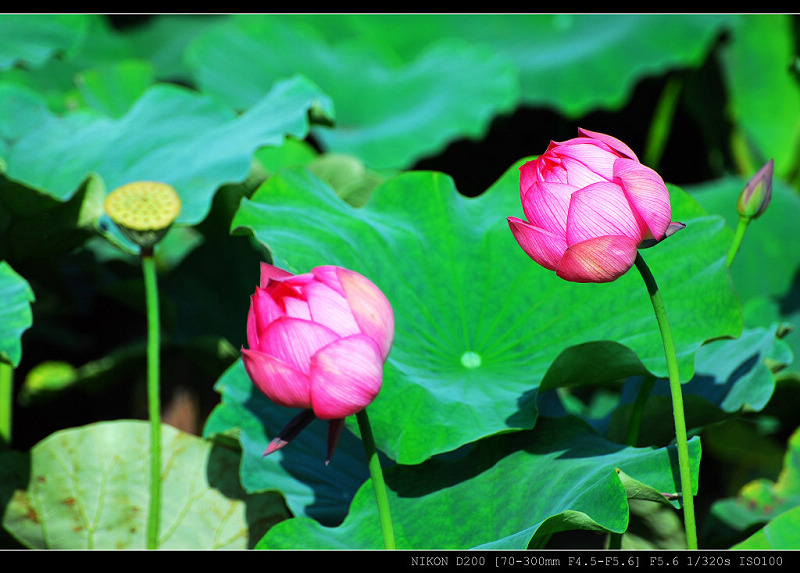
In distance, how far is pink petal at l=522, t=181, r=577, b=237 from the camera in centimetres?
43

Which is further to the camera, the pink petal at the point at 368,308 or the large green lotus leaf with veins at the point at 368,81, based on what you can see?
the large green lotus leaf with veins at the point at 368,81

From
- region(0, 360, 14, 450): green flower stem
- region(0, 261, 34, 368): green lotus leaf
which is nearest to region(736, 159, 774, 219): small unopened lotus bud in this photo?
region(0, 261, 34, 368): green lotus leaf

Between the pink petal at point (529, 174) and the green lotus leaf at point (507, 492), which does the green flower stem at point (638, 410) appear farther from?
the pink petal at point (529, 174)

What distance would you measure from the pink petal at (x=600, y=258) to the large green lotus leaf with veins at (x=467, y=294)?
0.54 feet

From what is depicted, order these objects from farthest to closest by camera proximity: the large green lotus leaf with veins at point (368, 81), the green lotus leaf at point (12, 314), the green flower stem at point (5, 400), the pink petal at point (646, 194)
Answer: the large green lotus leaf with veins at point (368, 81) → the green flower stem at point (5, 400) → the green lotus leaf at point (12, 314) → the pink petal at point (646, 194)

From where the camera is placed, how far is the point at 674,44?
5.99 feet

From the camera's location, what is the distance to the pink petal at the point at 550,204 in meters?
0.43

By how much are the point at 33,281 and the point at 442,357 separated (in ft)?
1.63

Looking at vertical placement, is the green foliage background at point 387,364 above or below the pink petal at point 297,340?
below

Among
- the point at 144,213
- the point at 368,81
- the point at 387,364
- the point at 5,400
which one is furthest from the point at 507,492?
the point at 368,81

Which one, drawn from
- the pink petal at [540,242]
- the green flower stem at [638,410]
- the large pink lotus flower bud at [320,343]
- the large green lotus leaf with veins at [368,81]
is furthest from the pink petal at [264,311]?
the large green lotus leaf with veins at [368,81]

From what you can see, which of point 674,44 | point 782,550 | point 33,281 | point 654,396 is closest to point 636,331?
point 654,396
